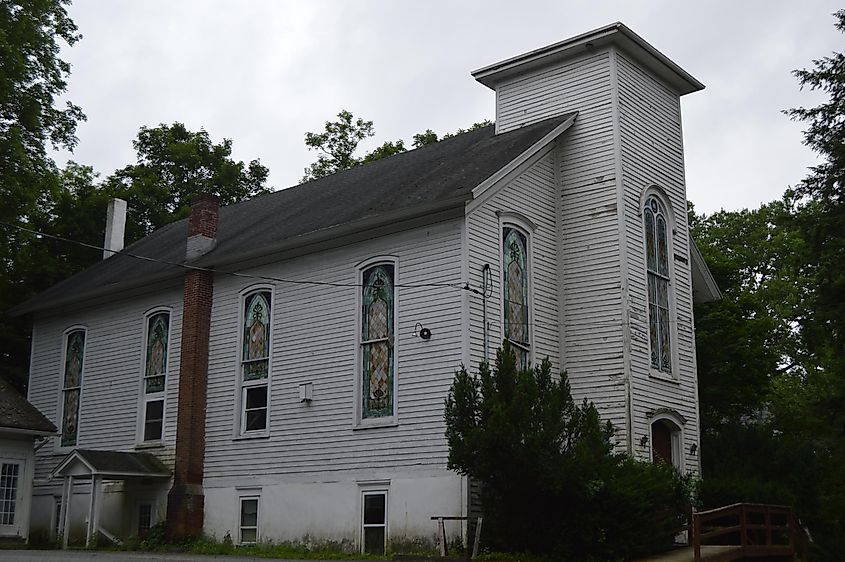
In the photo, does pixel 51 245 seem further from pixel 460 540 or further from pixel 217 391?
pixel 460 540

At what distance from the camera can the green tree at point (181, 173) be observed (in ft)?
136

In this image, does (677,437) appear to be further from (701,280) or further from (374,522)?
(374,522)

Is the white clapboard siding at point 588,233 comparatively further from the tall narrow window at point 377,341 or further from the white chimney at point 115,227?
the white chimney at point 115,227

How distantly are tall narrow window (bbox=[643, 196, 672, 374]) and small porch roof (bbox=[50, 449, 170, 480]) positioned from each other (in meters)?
11.4

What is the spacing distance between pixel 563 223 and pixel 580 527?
743 centimetres

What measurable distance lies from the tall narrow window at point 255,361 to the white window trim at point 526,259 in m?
5.67

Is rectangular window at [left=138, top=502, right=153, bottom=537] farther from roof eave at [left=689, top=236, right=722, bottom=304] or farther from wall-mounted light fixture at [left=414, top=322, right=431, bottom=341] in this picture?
roof eave at [left=689, top=236, right=722, bottom=304]

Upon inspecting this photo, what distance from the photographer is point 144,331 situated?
25.7 meters

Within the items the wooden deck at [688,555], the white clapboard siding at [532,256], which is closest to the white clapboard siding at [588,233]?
the white clapboard siding at [532,256]

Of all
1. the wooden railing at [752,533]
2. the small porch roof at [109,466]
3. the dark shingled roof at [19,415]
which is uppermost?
the dark shingled roof at [19,415]

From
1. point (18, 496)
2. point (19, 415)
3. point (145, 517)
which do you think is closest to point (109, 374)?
point (19, 415)

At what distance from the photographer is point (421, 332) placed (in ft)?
64.2

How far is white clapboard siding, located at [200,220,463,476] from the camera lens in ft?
63.4

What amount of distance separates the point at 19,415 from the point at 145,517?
4196 millimetres
